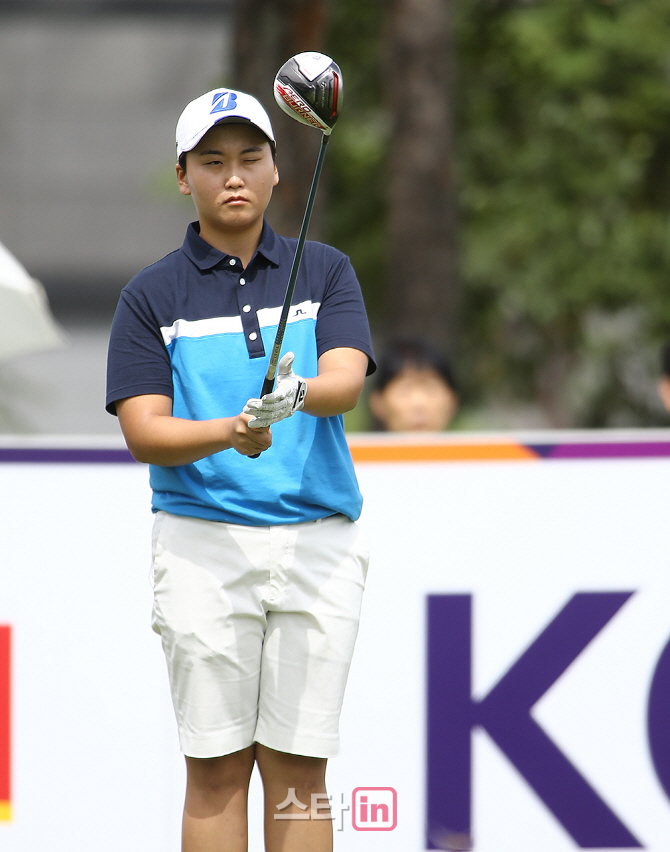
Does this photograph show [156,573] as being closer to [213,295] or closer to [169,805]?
[213,295]

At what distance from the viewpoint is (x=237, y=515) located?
2.37 m

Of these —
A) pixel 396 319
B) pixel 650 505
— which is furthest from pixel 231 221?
pixel 396 319

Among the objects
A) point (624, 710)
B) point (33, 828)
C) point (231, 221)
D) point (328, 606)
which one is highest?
point (231, 221)

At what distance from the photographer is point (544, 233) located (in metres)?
11.7

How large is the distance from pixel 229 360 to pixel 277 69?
607 cm

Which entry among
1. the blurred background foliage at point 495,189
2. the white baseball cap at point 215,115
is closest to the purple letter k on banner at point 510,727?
the white baseball cap at point 215,115

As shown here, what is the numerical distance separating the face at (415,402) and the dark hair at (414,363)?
19 mm

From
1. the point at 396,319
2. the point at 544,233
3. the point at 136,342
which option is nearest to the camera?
the point at 136,342

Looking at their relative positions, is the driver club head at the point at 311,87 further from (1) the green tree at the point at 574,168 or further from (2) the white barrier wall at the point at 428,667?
(1) the green tree at the point at 574,168

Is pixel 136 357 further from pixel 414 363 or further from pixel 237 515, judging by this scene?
pixel 414 363

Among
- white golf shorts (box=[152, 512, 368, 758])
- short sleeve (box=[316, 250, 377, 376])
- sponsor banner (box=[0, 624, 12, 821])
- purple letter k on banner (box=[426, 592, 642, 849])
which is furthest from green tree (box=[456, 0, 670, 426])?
white golf shorts (box=[152, 512, 368, 758])

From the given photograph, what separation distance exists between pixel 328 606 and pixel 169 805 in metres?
1.18

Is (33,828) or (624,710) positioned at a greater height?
(624,710)

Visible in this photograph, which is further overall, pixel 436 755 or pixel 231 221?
pixel 436 755
